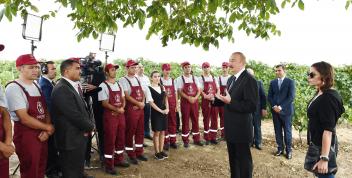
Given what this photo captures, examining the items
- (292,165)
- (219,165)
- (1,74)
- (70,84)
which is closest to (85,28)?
(70,84)

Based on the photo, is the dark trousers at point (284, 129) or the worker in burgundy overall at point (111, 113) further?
the dark trousers at point (284, 129)

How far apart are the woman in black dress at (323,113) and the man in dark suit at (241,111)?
1112 millimetres

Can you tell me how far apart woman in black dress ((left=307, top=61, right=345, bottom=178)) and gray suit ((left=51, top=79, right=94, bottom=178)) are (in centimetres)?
280

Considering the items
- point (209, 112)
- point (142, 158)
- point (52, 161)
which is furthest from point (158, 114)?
point (52, 161)

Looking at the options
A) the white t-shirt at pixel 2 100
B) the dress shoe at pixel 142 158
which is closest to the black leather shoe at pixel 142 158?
the dress shoe at pixel 142 158

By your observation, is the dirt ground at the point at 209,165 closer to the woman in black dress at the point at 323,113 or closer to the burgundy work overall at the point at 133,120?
the burgundy work overall at the point at 133,120

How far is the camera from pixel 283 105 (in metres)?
7.68

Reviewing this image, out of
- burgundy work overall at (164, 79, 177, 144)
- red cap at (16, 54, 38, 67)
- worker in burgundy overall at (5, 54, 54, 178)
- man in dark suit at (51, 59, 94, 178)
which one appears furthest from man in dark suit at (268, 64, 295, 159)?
red cap at (16, 54, 38, 67)

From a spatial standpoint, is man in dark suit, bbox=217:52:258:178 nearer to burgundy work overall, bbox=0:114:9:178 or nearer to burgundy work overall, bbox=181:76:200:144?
burgundy work overall, bbox=0:114:9:178

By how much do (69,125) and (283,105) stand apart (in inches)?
201

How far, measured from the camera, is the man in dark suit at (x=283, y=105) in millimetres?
7668

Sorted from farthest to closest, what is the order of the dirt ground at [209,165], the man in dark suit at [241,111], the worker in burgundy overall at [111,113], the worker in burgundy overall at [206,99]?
the worker in burgundy overall at [206,99] < the dirt ground at [209,165] < the worker in burgundy overall at [111,113] < the man in dark suit at [241,111]

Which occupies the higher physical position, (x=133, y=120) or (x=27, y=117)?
(x=27, y=117)

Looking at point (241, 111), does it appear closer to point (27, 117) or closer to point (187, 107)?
point (27, 117)
